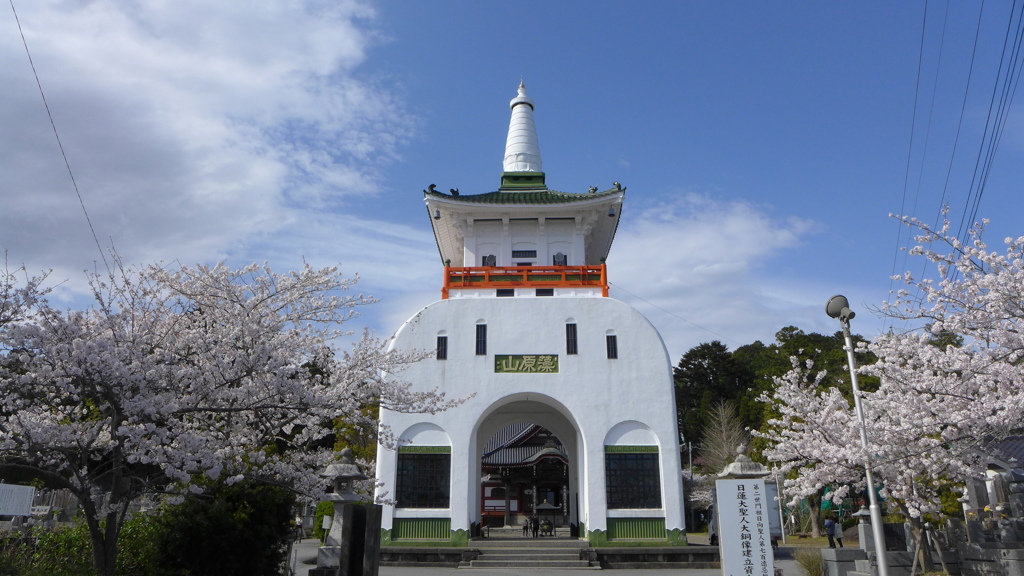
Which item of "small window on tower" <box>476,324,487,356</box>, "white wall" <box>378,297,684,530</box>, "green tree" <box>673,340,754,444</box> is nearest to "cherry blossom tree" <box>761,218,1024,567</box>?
"white wall" <box>378,297,684,530</box>

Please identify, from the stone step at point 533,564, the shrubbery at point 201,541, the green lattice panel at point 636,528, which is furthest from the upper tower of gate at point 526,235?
the shrubbery at point 201,541

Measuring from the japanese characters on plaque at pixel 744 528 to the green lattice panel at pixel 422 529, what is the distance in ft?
33.9

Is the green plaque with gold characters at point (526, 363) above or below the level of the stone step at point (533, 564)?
above

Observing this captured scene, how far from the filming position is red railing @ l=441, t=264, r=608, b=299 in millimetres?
20438

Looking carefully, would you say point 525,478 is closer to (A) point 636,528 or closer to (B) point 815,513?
(B) point 815,513

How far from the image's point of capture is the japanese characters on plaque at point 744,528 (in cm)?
893

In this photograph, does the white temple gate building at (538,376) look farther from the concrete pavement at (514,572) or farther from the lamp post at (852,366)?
the lamp post at (852,366)

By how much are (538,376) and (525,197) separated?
659 centimetres

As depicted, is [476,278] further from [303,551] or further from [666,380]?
[303,551]

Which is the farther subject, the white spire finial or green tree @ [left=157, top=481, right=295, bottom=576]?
the white spire finial

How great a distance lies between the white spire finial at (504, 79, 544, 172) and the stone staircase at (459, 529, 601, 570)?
543 inches

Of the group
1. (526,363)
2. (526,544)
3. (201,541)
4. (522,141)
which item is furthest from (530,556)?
(522,141)

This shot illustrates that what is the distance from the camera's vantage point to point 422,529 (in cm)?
1791

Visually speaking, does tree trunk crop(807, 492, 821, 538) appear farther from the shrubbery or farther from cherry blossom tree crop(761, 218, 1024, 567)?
the shrubbery
